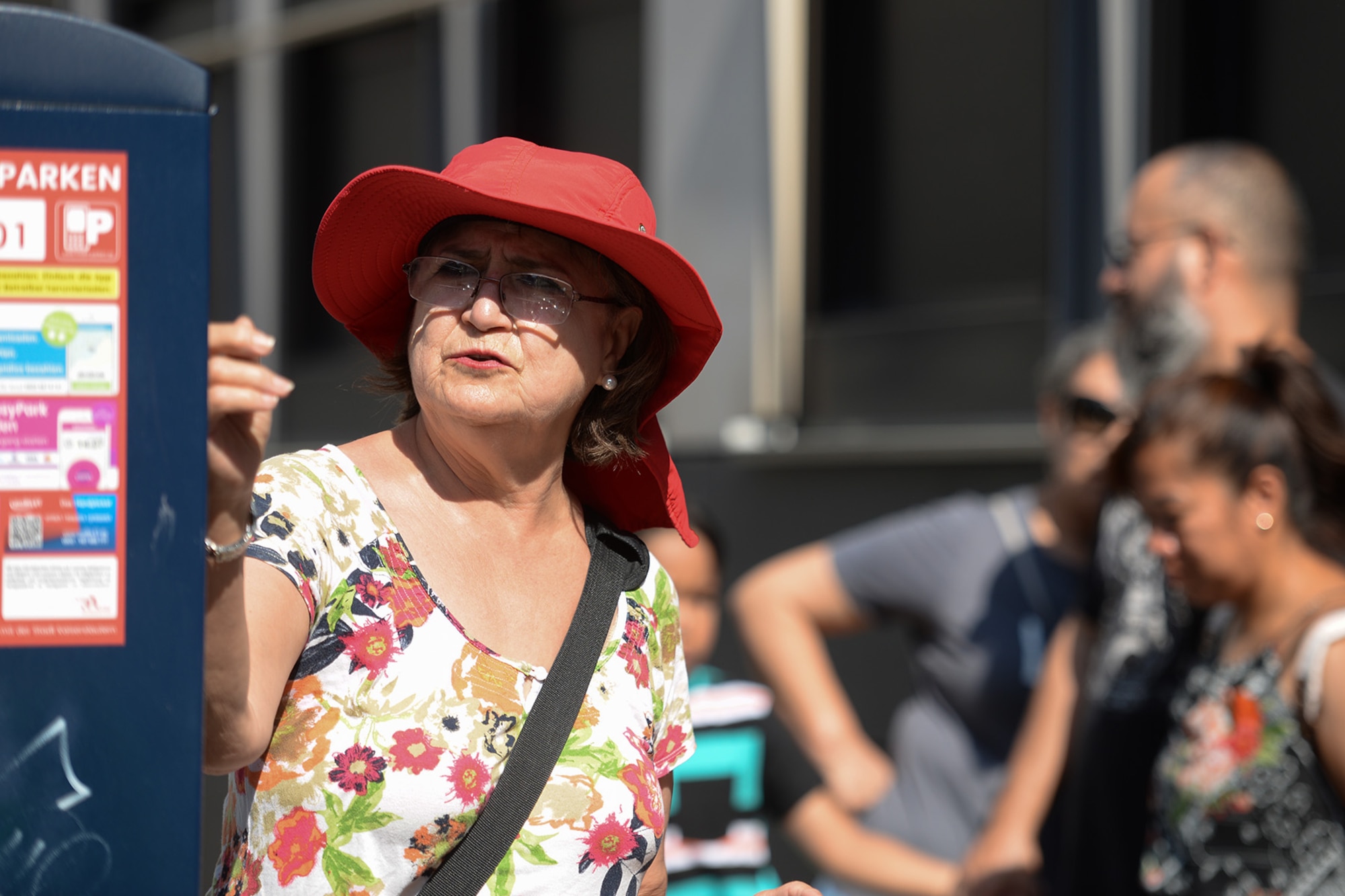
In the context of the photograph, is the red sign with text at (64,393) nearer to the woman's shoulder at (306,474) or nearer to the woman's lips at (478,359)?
the woman's shoulder at (306,474)

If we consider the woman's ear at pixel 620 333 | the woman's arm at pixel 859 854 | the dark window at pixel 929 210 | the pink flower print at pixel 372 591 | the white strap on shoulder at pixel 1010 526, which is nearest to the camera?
the pink flower print at pixel 372 591

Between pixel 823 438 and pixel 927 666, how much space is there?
2.81 m

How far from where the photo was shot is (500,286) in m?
1.89

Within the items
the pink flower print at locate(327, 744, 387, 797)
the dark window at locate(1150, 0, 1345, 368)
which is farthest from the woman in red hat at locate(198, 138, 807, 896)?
the dark window at locate(1150, 0, 1345, 368)

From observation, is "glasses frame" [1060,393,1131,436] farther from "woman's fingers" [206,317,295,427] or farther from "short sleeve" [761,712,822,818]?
"woman's fingers" [206,317,295,427]

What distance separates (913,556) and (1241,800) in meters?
1.37

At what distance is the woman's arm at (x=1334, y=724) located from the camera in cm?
255

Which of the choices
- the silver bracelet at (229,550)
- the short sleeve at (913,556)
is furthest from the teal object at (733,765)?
the silver bracelet at (229,550)

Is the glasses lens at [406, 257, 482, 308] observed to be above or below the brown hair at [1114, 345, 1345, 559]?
above

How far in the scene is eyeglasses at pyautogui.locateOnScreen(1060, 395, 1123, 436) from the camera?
3.61 m

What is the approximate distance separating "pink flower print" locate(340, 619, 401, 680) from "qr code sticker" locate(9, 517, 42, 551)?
403mm

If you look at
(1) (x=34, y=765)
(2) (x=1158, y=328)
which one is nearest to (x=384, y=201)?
(1) (x=34, y=765)

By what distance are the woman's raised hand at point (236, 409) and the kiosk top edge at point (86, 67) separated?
24cm

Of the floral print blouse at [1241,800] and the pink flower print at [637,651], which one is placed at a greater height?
the pink flower print at [637,651]
